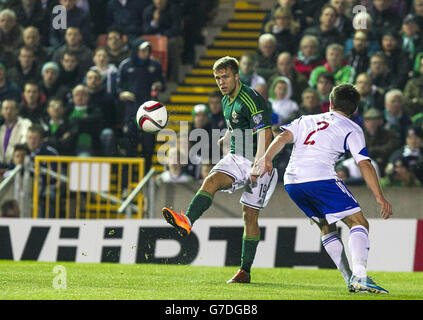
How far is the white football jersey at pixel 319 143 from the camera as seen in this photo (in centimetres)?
930

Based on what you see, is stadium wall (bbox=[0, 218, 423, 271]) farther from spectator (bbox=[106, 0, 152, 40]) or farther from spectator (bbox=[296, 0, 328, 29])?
spectator (bbox=[106, 0, 152, 40])

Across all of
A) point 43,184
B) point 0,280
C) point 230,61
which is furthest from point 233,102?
point 43,184

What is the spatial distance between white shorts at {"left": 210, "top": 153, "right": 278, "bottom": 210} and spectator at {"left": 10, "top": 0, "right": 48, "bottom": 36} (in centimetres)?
900

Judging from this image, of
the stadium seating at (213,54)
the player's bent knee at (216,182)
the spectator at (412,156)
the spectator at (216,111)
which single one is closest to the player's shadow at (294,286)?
the player's bent knee at (216,182)

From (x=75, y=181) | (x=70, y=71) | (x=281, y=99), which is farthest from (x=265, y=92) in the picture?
(x=70, y=71)

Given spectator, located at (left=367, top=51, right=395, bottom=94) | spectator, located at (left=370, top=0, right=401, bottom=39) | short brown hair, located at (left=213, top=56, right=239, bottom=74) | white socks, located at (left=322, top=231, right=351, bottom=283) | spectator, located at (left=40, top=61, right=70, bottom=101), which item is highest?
spectator, located at (left=370, top=0, right=401, bottom=39)

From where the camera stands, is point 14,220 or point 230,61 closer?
point 230,61

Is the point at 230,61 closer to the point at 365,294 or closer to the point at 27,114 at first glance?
the point at 365,294

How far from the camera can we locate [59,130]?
1634 cm

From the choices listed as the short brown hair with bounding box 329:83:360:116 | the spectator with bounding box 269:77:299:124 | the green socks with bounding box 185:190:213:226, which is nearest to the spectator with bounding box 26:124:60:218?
the spectator with bounding box 269:77:299:124

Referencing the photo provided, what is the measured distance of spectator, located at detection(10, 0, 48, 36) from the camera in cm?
1867

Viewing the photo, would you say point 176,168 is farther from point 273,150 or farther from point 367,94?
point 273,150

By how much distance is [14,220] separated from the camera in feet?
45.6
